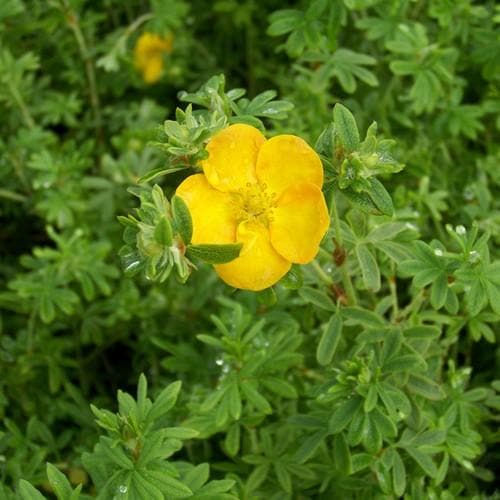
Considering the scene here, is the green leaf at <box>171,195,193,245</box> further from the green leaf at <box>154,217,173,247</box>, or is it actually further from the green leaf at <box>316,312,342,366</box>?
the green leaf at <box>316,312,342,366</box>

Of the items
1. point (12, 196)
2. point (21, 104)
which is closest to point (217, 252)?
point (12, 196)

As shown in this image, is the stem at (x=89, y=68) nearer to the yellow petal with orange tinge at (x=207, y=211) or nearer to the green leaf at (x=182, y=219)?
the yellow petal with orange tinge at (x=207, y=211)

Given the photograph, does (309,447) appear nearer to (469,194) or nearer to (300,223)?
(300,223)

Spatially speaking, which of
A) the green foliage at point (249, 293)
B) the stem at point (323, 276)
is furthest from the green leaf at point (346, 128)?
the stem at point (323, 276)

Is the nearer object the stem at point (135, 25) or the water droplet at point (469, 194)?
the water droplet at point (469, 194)

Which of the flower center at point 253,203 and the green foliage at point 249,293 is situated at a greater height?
the flower center at point 253,203

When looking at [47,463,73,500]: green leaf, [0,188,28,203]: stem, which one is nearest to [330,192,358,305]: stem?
[47,463,73,500]: green leaf
